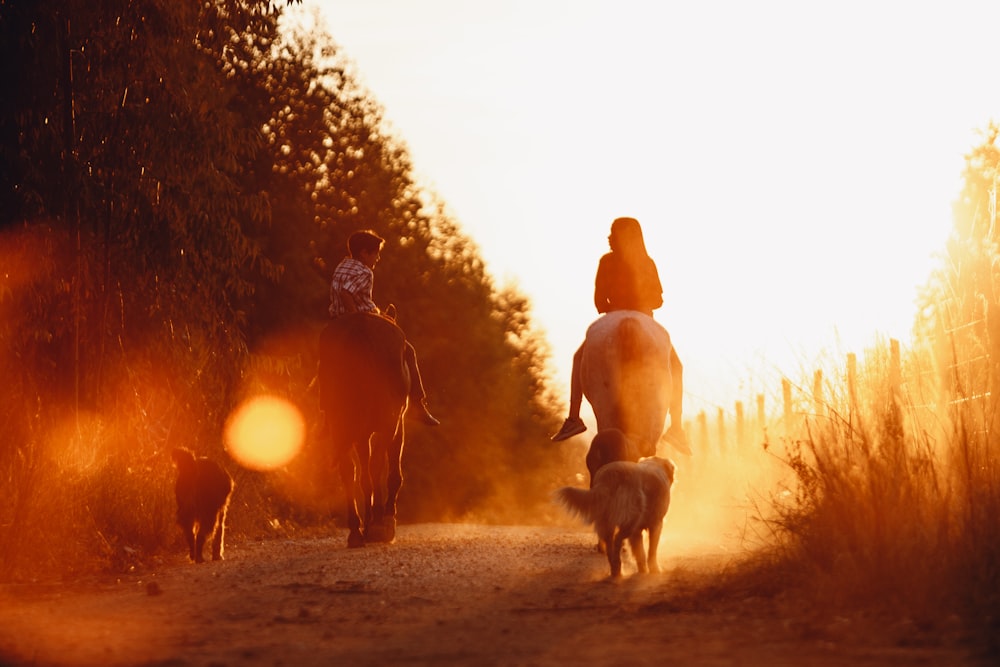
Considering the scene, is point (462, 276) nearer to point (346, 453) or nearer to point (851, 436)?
point (346, 453)

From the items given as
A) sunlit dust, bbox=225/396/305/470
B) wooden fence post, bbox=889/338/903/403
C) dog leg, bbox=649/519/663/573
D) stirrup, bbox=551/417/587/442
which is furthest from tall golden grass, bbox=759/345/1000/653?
sunlit dust, bbox=225/396/305/470

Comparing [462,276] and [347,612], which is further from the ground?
[462,276]

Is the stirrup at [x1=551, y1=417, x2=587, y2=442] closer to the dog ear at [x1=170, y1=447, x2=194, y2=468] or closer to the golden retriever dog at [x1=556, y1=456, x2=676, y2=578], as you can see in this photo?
the golden retriever dog at [x1=556, y1=456, x2=676, y2=578]

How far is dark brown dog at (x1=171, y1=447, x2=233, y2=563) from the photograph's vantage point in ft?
38.6

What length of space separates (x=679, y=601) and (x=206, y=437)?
1114 cm

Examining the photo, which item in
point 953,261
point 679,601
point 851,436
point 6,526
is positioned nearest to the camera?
point 679,601

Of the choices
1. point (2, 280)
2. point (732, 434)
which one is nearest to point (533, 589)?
point (2, 280)

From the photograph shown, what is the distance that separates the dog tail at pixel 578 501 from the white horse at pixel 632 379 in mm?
1934

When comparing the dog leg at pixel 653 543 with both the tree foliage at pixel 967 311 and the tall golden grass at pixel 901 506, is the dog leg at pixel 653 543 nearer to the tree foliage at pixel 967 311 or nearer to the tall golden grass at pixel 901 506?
the tall golden grass at pixel 901 506

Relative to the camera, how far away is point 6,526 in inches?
395

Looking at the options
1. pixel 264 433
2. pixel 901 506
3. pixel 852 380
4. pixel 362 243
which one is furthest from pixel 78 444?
pixel 264 433

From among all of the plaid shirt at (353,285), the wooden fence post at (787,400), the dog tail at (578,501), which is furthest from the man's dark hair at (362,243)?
the dog tail at (578,501)

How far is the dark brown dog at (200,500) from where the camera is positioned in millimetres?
11758

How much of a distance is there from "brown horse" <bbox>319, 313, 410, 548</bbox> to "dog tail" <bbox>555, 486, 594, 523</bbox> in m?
3.67
